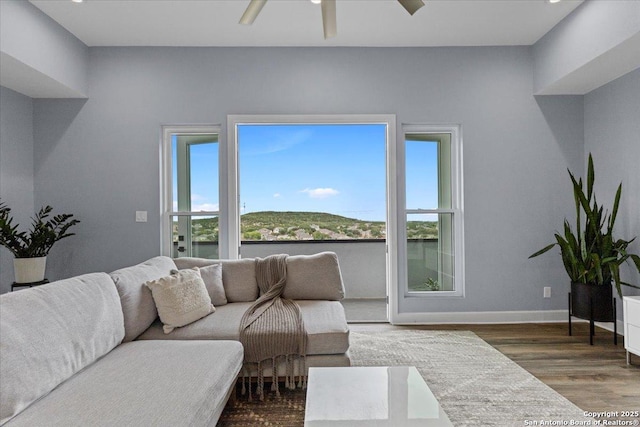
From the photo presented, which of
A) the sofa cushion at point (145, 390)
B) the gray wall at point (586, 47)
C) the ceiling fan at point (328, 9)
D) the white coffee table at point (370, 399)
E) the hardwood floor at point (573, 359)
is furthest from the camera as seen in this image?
the gray wall at point (586, 47)

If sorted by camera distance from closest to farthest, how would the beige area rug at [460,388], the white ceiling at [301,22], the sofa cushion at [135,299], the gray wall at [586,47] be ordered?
the beige area rug at [460,388] → the sofa cushion at [135,299] → the gray wall at [586,47] → the white ceiling at [301,22]

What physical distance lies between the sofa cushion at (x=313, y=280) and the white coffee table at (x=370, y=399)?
115 centimetres

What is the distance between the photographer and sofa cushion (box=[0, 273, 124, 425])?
1489 millimetres

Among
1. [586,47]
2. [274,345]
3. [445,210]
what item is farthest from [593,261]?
[274,345]

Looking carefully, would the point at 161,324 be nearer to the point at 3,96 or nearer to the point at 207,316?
the point at 207,316

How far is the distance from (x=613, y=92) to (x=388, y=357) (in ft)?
10.7

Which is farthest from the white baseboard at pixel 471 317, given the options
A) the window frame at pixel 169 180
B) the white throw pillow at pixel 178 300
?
the white throw pillow at pixel 178 300

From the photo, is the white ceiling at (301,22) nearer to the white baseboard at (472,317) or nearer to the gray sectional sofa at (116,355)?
the gray sectional sofa at (116,355)

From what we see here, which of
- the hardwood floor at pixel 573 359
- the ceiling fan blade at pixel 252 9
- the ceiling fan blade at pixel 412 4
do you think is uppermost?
the ceiling fan blade at pixel 252 9

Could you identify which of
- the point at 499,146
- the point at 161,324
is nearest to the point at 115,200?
the point at 161,324

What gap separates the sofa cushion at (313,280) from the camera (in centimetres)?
331

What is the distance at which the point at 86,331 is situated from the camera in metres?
1.95

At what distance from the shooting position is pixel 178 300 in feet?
8.79

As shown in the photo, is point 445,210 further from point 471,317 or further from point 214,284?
point 214,284
